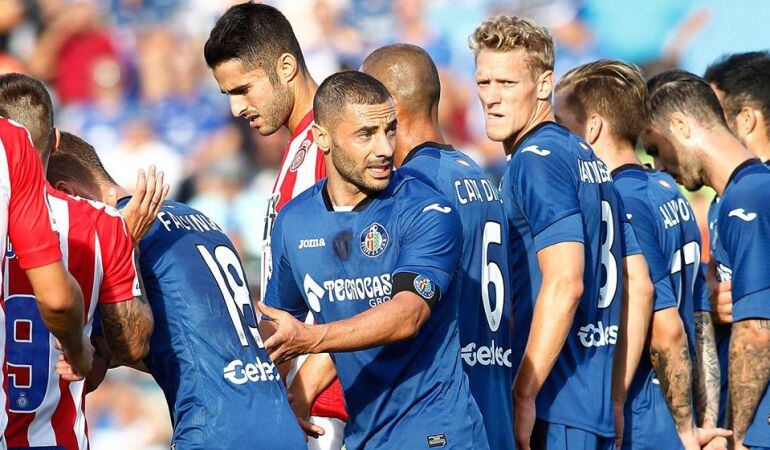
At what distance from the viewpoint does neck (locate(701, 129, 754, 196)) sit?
250 inches

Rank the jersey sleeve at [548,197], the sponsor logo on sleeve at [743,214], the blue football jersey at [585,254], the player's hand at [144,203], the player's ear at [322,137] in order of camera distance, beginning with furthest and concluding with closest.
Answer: the sponsor logo on sleeve at [743,214] < the blue football jersey at [585,254] < the jersey sleeve at [548,197] < the player's ear at [322,137] < the player's hand at [144,203]

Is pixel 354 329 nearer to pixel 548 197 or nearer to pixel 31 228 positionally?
pixel 31 228

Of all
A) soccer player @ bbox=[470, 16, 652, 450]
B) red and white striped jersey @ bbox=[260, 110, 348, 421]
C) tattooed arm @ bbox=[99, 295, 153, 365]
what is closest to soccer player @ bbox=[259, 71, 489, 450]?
tattooed arm @ bbox=[99, 295, 153, 365]

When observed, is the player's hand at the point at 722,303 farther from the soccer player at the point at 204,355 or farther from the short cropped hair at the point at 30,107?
the short cropped hair at the point at 30,107

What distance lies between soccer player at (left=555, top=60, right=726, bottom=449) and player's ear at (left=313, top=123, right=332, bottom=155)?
1.81 meters

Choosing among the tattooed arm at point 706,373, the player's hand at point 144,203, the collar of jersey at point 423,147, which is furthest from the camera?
the tattooed arm at point 706,373

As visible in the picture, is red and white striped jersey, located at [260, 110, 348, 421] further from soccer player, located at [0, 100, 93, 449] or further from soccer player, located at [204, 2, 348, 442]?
soccer player, located at [0, 100, 93, 449]

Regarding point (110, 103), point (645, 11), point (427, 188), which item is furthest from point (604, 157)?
point (110, 103)

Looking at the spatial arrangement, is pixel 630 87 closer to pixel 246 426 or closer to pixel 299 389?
pixel 299 389

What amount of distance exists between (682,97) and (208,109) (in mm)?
6442

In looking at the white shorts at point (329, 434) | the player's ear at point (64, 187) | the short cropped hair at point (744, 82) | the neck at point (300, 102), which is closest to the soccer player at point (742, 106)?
the short cropped hair at point (744, 82)

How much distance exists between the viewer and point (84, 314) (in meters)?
4.07

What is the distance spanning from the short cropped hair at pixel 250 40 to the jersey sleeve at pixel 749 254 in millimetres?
2369

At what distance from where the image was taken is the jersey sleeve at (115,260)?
13.6 ft
